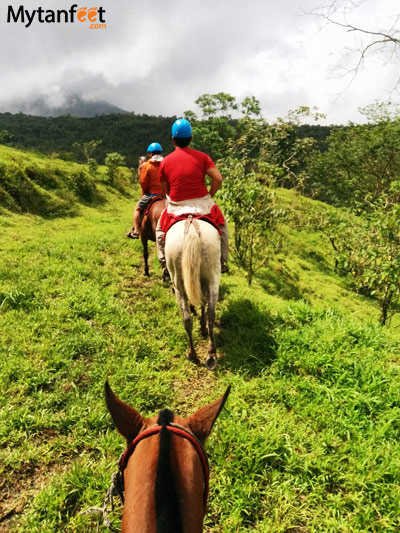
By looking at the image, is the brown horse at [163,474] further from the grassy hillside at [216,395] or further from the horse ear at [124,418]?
the grassy hillside at [216,395]

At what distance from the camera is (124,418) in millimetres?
1324

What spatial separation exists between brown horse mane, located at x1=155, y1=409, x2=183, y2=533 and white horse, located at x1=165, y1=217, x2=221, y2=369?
8.09 ft

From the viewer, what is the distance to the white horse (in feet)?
11.2

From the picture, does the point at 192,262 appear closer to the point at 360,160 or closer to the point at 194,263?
the point at 194,263

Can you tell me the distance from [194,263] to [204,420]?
218cm

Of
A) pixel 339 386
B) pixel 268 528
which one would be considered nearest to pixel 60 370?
pixel 268 528

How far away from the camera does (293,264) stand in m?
10.6

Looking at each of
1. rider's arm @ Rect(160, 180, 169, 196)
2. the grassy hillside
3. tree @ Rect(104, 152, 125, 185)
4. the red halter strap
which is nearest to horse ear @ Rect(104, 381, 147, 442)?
the red halter strap

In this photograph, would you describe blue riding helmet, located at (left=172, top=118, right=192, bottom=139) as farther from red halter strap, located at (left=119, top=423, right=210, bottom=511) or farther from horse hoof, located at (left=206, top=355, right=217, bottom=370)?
red halter strap, located at (left=119, top=423, right=210, bottom=511)

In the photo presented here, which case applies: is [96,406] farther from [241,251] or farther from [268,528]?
[241,251]

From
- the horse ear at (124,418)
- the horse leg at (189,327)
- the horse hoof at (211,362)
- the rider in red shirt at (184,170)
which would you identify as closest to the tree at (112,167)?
the rider in red shirt at (184,170)

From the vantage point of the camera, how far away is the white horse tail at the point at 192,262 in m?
3.39

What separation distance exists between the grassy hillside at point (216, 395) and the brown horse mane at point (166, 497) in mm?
1637

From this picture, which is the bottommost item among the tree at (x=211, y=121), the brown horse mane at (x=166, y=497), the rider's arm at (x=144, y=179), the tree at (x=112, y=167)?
the brown horse mane at (x=166, y=497)
